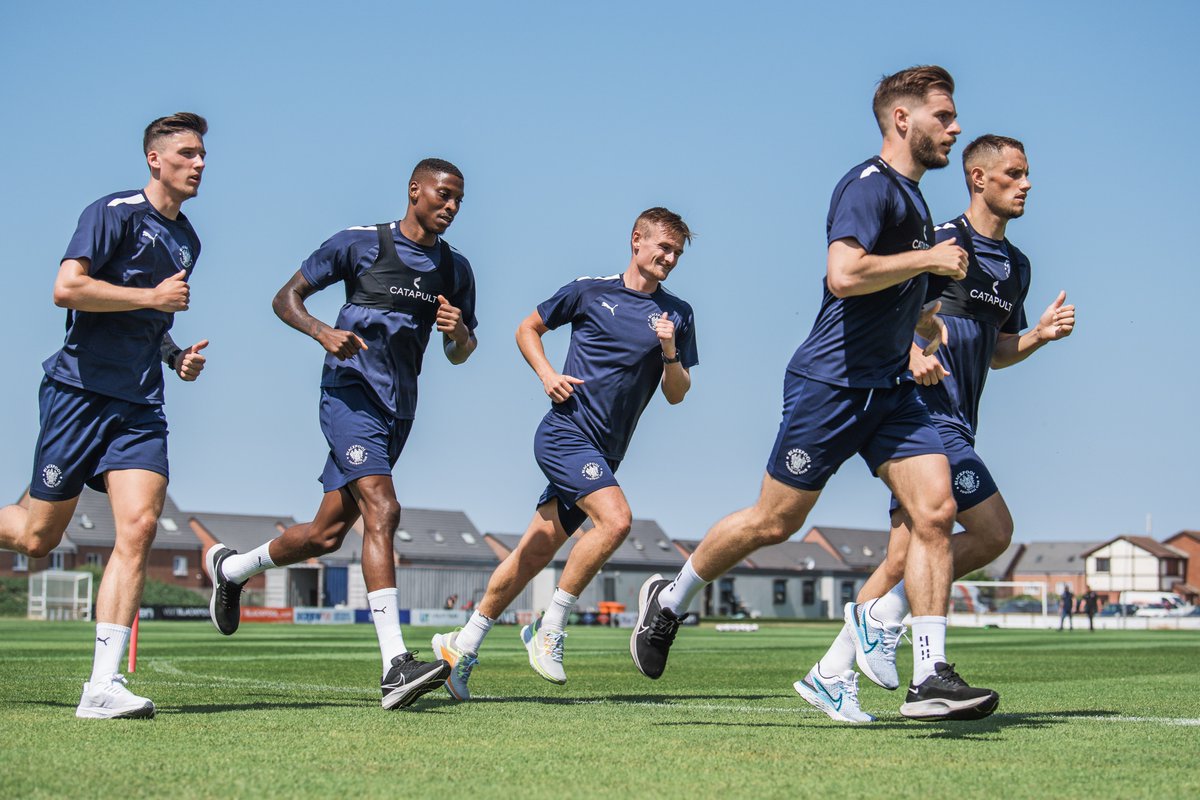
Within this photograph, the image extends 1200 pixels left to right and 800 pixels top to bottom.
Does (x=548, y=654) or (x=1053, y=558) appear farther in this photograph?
(x=1053, y=558)

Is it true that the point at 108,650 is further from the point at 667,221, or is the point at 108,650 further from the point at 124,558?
the point at 667,221

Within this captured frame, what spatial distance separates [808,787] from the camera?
14.3 ft

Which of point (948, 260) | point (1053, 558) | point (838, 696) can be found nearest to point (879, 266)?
point (948, 260)

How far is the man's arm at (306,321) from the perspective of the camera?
762 cm

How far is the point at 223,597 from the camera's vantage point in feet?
28.3

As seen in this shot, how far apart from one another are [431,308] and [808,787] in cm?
437

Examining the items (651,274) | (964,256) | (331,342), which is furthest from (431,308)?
(964,256)

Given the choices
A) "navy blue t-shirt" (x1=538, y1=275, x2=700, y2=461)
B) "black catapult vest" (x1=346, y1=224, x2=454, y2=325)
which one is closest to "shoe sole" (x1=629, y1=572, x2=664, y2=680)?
"navy blue t-shirt" (x1=538, y1=275, x2=700, y2=461)

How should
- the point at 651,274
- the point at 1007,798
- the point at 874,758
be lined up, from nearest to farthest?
the point at 1007,798, the point at 874,758, the point at 651,274

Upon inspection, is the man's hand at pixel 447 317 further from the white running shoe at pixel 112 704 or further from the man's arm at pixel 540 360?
the white running shoe at pixel 112 704

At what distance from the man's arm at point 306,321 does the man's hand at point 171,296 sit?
3.50 ft

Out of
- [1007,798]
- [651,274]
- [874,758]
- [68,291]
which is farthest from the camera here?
[651,274]

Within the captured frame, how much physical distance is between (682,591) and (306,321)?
8.39 ft

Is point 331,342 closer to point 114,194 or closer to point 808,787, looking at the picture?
point 114,194
